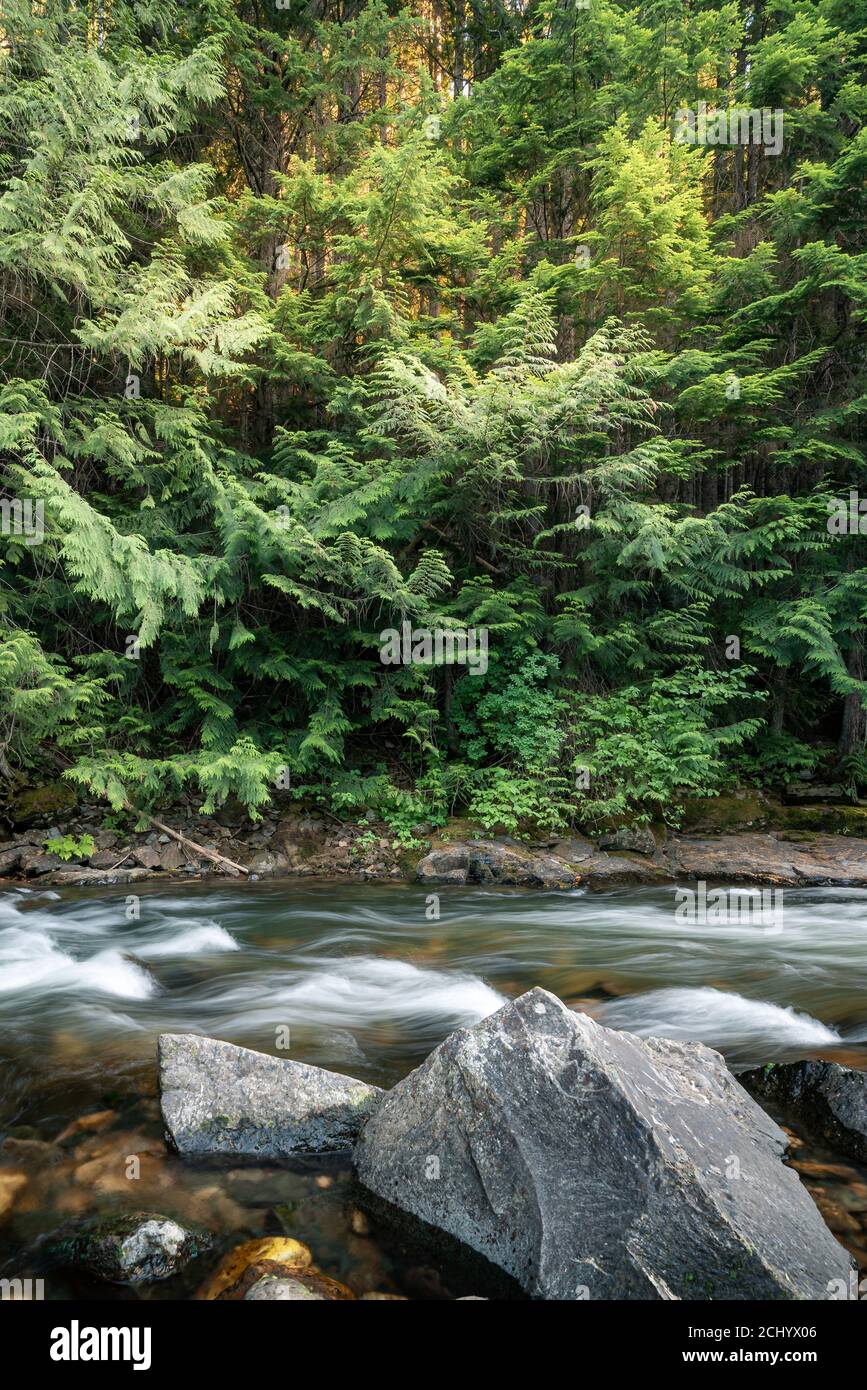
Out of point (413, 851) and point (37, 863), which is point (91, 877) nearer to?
point (37, 863)

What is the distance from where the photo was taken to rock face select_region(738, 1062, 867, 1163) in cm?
347

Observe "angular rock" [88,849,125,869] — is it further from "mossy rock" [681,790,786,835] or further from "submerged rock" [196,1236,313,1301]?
"mossy rock" [681,790,786,835]

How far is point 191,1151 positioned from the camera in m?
3.38

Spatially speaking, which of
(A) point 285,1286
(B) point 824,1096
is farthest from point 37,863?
(B) point 824,1096

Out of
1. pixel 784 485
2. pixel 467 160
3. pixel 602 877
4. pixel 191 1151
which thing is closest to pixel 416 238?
pixel 467 160

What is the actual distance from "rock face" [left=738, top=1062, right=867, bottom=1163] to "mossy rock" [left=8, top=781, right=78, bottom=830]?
8.42 meters

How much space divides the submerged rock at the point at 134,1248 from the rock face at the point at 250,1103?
50cm

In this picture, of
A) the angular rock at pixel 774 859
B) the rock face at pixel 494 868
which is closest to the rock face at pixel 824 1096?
the rock face at pixel 494 868

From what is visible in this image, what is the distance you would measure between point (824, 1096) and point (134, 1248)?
3.27 meters

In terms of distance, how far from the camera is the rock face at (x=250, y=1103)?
3396 mm

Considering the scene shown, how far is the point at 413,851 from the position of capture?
9.50 meters

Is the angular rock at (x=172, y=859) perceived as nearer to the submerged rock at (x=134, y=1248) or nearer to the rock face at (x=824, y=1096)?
the submerged rock at (x=134, y=1248)
